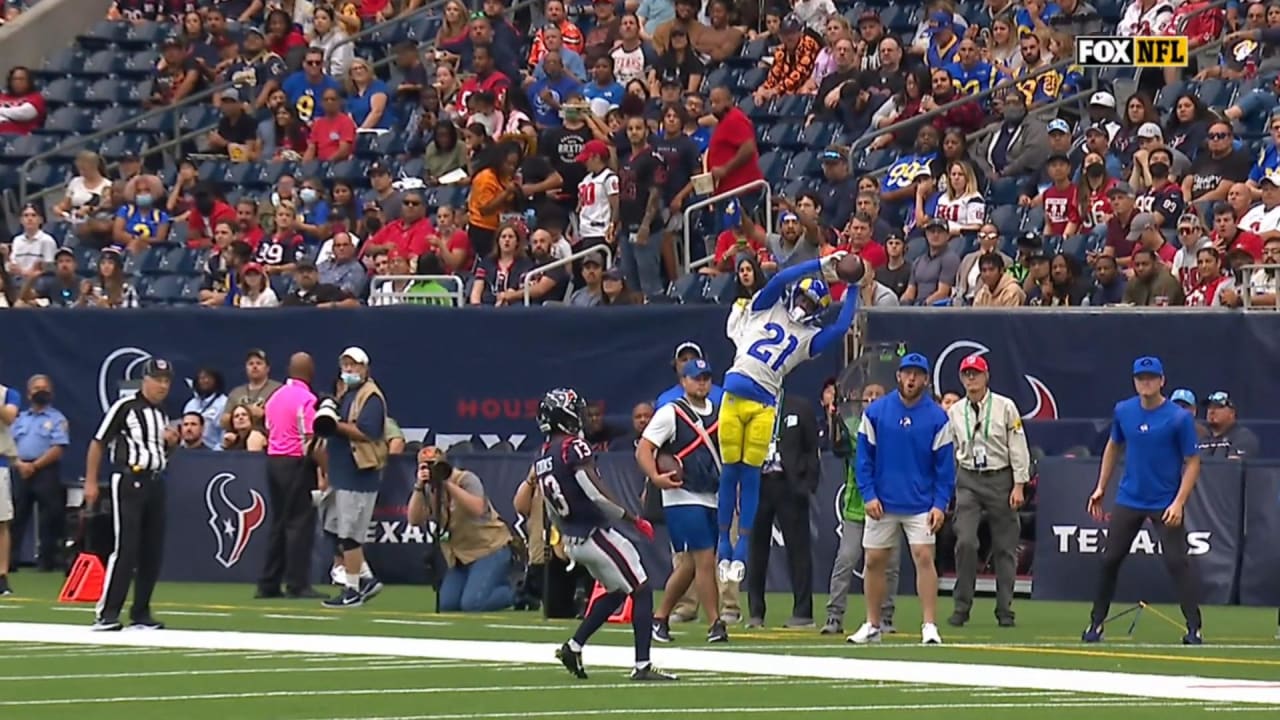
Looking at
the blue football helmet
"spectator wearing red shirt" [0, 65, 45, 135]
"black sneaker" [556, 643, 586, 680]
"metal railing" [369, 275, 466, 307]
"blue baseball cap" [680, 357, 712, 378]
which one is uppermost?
"spectator wearing red shirt" [0, 65, 45, 135]

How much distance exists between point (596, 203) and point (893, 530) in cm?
906

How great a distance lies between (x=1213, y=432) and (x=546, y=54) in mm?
9755

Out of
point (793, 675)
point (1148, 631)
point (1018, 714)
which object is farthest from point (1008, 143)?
point (1018, 714)

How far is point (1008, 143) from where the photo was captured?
25.6 metres

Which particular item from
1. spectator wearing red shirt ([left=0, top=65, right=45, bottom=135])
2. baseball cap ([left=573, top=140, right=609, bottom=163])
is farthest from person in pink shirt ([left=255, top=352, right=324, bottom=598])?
spectator wearing red shirt ([left=0, top=65, right=45, bottom=135])

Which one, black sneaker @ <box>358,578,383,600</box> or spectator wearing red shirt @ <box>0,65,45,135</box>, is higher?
spectator wearing red shirt @ <box>0,65,45,135</box>

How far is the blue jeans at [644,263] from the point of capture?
84.3 feet

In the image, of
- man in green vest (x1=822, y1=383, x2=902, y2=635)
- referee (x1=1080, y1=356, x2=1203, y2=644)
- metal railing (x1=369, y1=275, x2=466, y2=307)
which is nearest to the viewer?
referee (x1=1080, y1=356, x2=1203, y2=644)

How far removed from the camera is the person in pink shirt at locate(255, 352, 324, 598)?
23.2 metres

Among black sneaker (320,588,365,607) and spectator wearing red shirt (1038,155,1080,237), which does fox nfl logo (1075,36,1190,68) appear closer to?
spectator wearing red shirt (1038,155,1080,237)

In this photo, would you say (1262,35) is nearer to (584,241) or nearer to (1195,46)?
(1195,46)

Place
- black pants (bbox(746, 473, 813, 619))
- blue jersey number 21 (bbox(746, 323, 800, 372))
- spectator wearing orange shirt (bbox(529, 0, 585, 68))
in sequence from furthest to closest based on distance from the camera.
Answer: spectator wearing orange shirt (bbox(529, 0, 585, 68)) < black pants (bbox(746, 473, 813, 619)) < blue jersey number 21 (bbox(746, 323, 800, 372))

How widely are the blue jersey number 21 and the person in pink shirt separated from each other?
20.2ft

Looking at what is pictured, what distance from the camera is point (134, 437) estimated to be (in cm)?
1892
